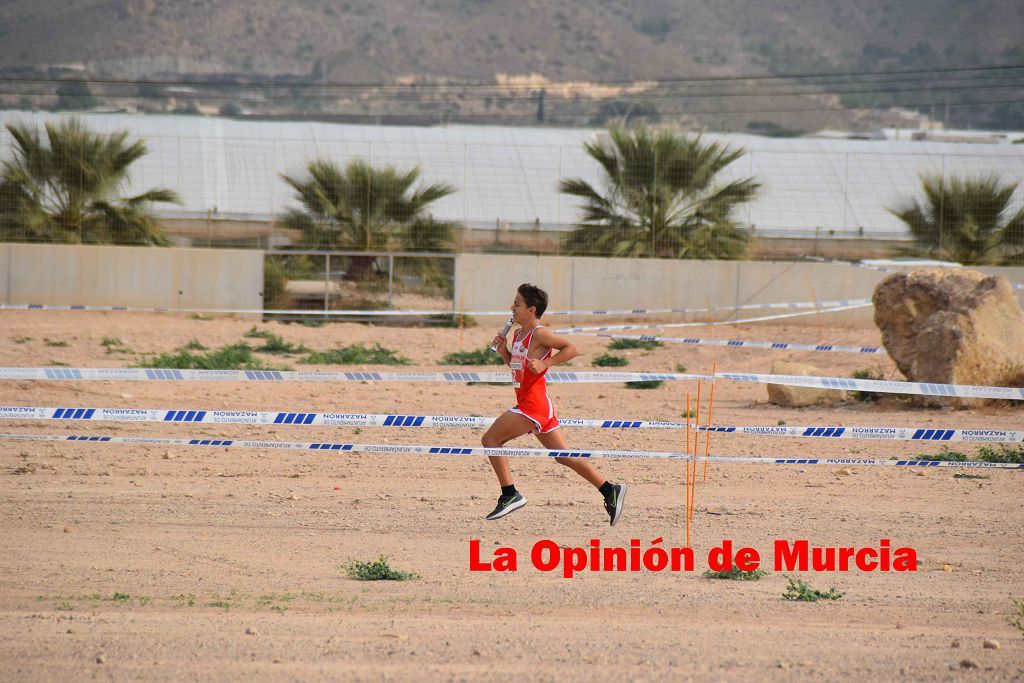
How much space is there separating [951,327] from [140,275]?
1594cm

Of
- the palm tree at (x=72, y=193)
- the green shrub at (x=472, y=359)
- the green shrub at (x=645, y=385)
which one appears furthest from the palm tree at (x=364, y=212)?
the green shrub at (x=645, y=385)

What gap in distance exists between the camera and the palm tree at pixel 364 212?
25.3 m

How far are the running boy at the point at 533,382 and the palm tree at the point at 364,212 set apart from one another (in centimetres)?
1757

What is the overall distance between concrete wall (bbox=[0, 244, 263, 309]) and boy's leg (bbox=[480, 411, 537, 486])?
16750 millimetres

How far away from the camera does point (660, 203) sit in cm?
2573

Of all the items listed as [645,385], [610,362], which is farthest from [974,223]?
[645,385]

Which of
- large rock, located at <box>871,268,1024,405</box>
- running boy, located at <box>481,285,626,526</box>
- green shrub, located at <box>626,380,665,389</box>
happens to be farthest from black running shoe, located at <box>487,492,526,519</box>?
green shrub, located at <box>626,380,665,389</box>

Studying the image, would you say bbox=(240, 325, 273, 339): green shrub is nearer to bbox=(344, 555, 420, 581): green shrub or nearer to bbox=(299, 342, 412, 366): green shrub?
bbox=(299, 342, 412, 366): green shrub

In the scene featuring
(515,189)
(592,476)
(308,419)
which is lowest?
(592,476)

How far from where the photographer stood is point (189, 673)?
5.30 metres

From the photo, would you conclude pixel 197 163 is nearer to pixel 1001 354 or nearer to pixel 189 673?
pixel 1001 354

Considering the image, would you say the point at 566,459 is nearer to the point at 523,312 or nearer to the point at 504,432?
the point at 504,432

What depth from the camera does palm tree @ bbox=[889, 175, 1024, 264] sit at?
24.9 m

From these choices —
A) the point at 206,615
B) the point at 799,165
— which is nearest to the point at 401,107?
the point at 799,165
